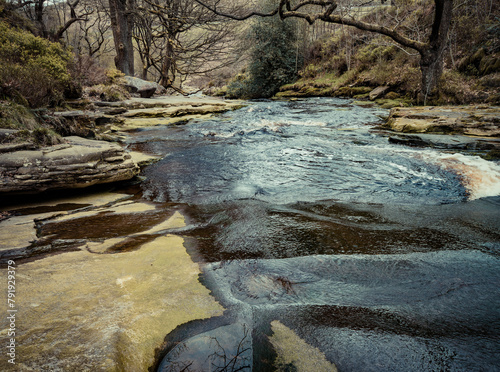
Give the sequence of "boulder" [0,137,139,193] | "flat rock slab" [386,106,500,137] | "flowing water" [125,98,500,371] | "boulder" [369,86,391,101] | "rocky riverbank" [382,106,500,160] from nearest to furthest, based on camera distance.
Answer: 1. "flowing water" [125,98,500,371]
2. "boulder" [0,137,139,193]
3. "rocky riverbank" [382,106,500,160]
4. "flat rock slab" [386,106,500,137]
5. "boulder" [369,86,391,101]

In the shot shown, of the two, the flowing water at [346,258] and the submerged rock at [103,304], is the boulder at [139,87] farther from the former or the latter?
the submerged rock at [103,304]

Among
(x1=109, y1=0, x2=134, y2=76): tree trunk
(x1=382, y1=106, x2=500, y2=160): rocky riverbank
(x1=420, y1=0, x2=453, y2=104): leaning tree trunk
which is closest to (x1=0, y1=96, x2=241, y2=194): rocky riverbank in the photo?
(x1=382, y1=106, x2=500, y2=160): rocky riverbank

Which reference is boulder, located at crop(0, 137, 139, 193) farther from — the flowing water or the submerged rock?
the submerged rock

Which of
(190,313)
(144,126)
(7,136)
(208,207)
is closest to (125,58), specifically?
(144,126)

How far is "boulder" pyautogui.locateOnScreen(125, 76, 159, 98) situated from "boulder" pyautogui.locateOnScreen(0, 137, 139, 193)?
29.6 feet

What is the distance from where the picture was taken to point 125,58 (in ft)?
40.0

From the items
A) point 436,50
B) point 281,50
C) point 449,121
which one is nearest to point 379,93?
point 436,50

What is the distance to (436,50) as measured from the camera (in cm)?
838

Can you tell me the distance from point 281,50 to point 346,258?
20330 millimetres

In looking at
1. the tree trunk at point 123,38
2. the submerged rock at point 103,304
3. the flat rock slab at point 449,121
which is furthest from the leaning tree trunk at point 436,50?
the tree trunk at point 123,38

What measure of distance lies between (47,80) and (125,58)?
7.75 metres

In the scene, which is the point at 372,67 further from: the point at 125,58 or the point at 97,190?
the point at 97,190

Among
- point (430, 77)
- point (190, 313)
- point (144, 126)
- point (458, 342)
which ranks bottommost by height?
point (458, 342)

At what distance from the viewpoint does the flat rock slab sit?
5.29m
